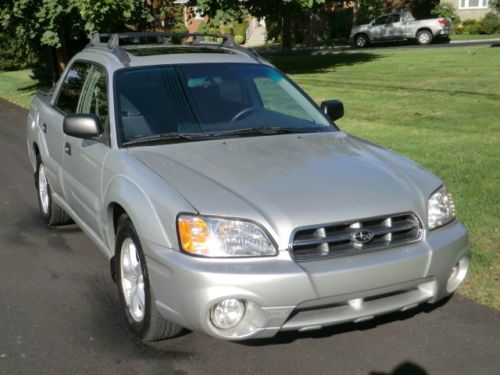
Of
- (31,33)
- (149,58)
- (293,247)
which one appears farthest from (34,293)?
(31,33)

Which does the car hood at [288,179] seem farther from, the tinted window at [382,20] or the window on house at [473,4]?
the window on house at [473,4]

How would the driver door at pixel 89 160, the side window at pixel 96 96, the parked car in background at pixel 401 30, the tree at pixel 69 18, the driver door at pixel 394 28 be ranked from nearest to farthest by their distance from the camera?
the driver door at pixel 89 160, the side window at pixel 96 96, the tree at pixel 69 18, the parked car in background at pixel 401 30, the driver door at pixel 394 28

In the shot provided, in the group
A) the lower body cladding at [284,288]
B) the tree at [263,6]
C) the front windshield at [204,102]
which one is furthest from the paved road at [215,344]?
the tree at [263,6]

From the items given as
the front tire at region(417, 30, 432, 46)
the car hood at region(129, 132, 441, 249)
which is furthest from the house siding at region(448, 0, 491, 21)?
the car hood at region(129, 132, 441, 249)

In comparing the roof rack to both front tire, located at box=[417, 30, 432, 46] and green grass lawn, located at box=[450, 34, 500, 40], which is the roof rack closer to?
front tire, located at box=[417, 30, 432, 46]

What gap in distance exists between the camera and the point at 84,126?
425 cm

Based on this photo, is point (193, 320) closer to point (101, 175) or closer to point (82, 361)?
point (82, 361)

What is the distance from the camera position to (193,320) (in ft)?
10.6

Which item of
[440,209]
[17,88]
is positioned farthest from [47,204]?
[17,88]

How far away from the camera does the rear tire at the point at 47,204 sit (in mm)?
5988

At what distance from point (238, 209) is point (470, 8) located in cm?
4390

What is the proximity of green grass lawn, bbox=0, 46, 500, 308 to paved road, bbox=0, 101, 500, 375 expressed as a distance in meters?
0.59

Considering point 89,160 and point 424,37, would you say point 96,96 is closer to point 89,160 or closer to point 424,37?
Answer: point 89,160

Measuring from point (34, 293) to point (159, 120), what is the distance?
1551mm
